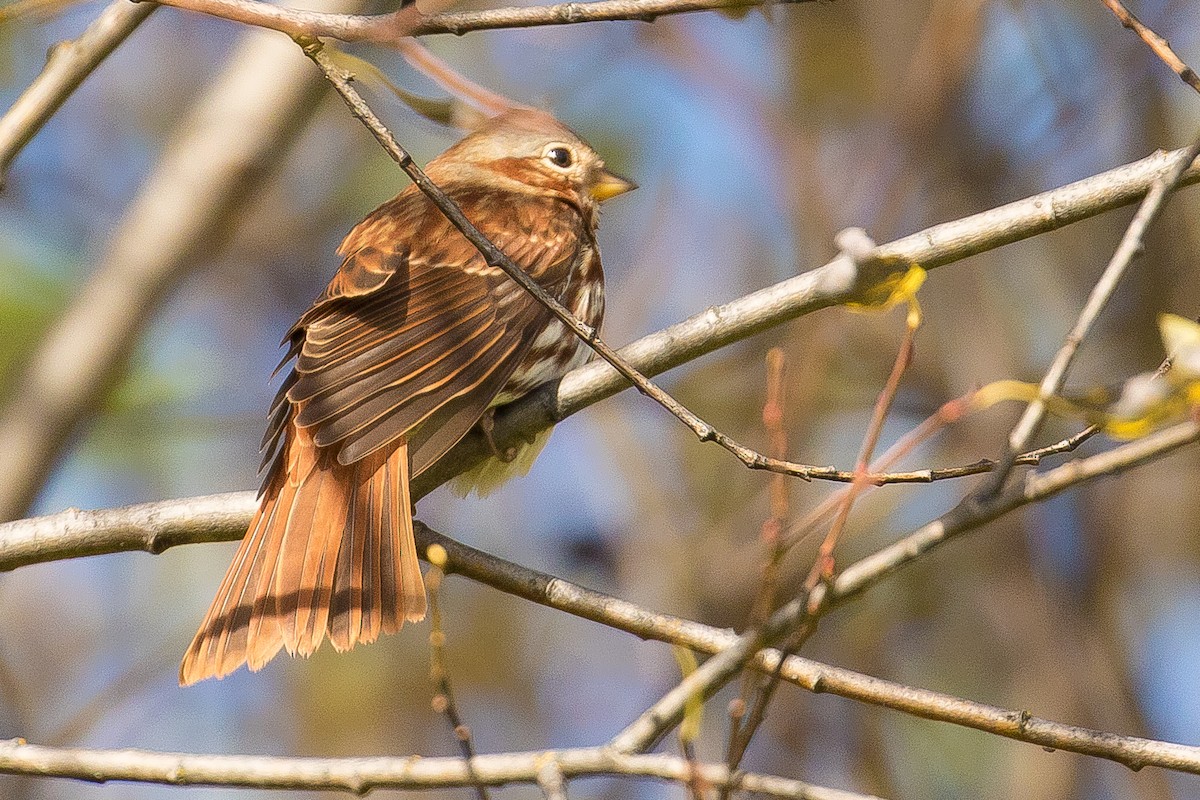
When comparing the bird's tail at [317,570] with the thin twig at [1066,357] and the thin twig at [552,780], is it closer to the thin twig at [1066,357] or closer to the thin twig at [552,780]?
the thin twig at [552,780]

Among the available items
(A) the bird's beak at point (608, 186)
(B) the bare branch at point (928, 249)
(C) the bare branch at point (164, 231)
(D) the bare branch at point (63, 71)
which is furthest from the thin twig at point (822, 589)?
(A) the bird's beak at point (608, 186)

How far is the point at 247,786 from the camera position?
2562mm

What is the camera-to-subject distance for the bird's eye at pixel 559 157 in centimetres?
516

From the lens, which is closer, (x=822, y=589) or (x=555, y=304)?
(x=822, y=589)

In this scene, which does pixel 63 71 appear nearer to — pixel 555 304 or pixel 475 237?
pixel 475 237

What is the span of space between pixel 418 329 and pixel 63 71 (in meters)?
1.13

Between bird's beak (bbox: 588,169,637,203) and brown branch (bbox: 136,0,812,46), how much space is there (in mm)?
2658

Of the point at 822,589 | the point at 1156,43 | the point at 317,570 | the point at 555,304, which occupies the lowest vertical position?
the point at 822,589

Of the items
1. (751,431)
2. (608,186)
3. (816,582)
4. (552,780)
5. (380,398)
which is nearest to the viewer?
(816,582)

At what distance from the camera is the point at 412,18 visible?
7.87 ft

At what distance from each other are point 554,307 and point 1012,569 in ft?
13.7

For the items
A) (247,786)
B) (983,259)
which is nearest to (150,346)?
(983,259)

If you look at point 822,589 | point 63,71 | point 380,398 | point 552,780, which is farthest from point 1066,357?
point 63,71

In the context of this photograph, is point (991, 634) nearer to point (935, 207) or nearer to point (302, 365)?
point (935, 207)
